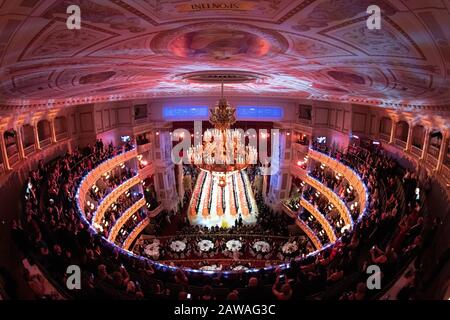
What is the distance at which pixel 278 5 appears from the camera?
333 centimetres

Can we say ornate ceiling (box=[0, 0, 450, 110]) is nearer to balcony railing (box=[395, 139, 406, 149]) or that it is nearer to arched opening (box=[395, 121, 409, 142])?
balcony railing (box=[395, 139, 406, 149])

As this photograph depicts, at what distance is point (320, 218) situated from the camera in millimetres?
19156

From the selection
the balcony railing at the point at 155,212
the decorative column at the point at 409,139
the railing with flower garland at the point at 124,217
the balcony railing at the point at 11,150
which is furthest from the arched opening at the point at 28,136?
the decorative column at the point at 409,139

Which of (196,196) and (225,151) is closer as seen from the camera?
(225,151)

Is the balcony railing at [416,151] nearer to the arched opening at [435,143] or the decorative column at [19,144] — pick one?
Result: the arched opening at [435,143]

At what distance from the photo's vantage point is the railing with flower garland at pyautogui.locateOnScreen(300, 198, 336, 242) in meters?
17.2

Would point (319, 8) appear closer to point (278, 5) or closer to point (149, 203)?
point (278, 5)

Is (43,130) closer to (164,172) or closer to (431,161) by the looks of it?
(164,172)

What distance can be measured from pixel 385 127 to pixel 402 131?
3.59 ft

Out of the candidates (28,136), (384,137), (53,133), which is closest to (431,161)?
(384,137)

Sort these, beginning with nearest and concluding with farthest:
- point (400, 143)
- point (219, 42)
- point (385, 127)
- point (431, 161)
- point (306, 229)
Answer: point (219, 42) → point (431, 161) → point (400, 143) → point (385, 127) → point (306, 229)

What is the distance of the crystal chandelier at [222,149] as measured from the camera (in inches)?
433

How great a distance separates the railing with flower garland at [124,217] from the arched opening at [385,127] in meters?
16.5

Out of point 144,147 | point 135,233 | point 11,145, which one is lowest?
point 135,233
